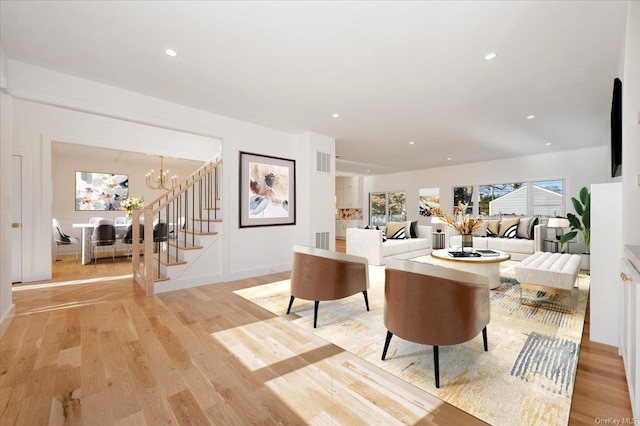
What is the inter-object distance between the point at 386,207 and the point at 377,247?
5.59 metres

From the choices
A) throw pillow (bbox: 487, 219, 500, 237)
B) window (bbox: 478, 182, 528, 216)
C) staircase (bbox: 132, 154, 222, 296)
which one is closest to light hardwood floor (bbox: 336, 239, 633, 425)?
staircase (bbox: 132, 154, 222, 296)

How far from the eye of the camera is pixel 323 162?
559 cm

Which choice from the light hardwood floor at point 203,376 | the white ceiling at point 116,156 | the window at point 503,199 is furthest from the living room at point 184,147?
the white ceiling at point 116,156

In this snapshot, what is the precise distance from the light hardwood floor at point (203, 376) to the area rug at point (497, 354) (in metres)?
0.10

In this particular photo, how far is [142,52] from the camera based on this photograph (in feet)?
8.86

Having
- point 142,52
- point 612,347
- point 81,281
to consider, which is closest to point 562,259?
point 612,347

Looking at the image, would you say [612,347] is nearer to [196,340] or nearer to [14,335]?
[196,340]

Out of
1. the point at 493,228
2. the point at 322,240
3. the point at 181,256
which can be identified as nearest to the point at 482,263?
the point at 322,240

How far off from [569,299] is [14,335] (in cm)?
606

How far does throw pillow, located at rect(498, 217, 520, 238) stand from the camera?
6.69m

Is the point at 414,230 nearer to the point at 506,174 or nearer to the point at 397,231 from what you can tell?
the point at 397,231

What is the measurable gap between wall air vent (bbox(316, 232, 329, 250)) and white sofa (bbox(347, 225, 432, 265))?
0.69 metres

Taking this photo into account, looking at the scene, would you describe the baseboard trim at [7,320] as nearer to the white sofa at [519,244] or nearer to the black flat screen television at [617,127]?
the black flat screen television at [617,127]
